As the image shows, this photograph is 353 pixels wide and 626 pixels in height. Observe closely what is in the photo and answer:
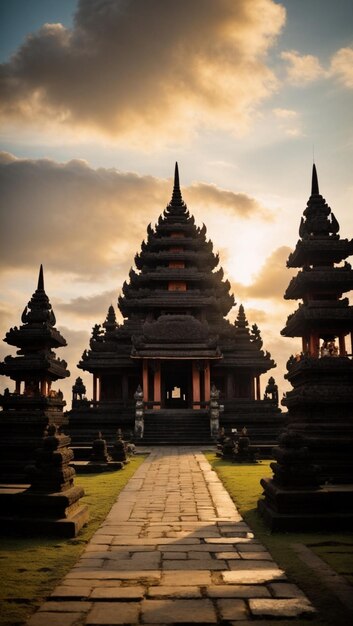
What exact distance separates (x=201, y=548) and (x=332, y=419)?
690 cm

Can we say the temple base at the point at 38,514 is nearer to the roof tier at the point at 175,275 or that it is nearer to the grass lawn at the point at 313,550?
the grass lawn at the point at 313,550

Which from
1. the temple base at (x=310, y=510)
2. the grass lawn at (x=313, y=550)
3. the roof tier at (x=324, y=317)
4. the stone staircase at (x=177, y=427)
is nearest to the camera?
the grass lawn at (x=313, y=550)

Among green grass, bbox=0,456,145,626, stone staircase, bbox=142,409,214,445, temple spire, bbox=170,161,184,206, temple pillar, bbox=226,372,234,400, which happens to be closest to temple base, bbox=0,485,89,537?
green grass, bbox=0,456,145,626

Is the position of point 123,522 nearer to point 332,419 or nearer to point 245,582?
point 245,582

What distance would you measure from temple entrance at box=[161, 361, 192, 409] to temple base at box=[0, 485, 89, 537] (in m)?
26.4

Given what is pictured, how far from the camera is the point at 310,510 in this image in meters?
8.67

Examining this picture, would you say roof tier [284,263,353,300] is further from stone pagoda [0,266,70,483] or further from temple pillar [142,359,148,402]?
temple pillar [142,359,148,402]

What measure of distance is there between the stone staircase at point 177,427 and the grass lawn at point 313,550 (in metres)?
15.9

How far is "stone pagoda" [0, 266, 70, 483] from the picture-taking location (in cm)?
1662

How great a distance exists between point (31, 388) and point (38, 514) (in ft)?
38.8

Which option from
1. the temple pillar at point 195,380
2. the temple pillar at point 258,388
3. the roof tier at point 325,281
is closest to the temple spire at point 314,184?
the roof tier at point 325,281

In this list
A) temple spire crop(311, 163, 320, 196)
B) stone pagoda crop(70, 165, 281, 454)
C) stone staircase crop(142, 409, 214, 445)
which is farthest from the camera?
stone pagoda crop(70, 165, 281, 454)

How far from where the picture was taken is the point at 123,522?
9195 mm

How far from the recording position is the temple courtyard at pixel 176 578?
4.76m
